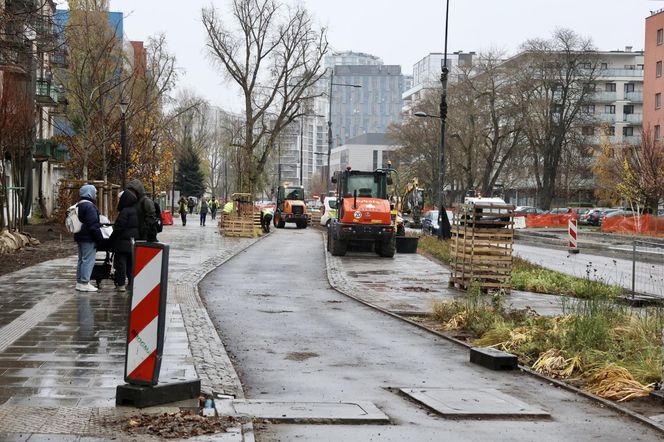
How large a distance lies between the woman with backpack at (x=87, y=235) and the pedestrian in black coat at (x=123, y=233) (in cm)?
32

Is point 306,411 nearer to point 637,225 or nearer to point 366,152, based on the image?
point 637,225

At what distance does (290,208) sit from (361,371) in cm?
5153

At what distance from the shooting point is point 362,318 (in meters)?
13.7

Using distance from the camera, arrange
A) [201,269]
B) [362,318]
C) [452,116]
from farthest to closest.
Answer: 1. [452,116]
2. [201,269]
3. [362,318]

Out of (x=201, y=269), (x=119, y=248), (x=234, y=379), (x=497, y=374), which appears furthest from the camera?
(x=201, y=269)

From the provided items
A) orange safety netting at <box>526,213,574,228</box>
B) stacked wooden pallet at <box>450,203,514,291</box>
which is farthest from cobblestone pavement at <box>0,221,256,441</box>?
orange safety netting at <box>526,213,574,228</box>

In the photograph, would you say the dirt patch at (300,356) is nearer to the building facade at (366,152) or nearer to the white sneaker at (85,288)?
the white sneaker at (85,288)

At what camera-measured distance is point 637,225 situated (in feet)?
174

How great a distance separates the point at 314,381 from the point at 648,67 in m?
76.4

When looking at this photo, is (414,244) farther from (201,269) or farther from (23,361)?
(23,361)

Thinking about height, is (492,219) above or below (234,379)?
above

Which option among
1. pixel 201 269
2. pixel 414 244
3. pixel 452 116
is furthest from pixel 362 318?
pixel 452 116

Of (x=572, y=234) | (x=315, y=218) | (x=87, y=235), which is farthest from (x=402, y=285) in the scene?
(x=315, y=218)

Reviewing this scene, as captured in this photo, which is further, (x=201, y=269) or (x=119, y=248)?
(x=201, y=269)
